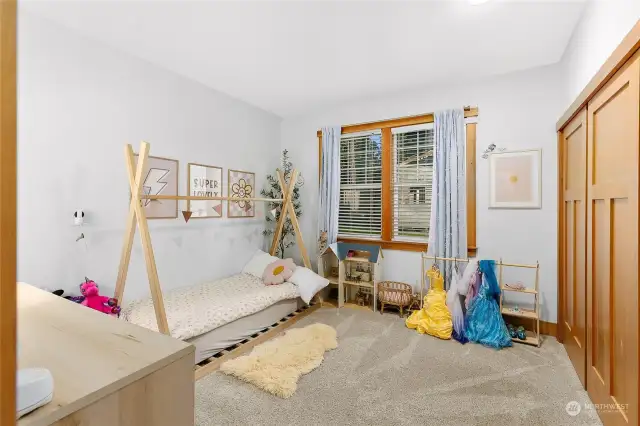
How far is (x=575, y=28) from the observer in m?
2.31

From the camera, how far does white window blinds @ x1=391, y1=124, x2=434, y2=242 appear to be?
3.55 m

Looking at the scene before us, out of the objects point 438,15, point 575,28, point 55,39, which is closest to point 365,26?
point 438,15

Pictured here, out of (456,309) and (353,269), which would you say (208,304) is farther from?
(456,309)

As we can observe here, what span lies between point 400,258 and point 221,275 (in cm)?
219

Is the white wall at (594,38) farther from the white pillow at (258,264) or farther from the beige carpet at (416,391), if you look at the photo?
the white pillow at (258,264)

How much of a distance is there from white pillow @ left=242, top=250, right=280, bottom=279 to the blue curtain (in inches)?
29.1

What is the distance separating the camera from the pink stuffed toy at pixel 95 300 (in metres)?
2.30

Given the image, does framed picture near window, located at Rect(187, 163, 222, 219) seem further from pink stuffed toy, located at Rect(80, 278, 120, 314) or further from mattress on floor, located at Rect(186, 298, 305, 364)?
mattress on floor, located at Rect(186, 298, 305, 364)

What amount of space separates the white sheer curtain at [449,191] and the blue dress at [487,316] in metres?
0.38

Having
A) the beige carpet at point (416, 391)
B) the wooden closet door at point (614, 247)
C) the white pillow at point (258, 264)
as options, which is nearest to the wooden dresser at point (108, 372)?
the beige carpet at point (416, 391)

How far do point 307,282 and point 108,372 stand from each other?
280cm

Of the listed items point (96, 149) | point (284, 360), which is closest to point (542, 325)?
point (284, 360)

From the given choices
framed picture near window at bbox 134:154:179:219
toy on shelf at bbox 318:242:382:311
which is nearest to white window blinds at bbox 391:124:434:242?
toy on shelf at bbox 318:242:382:311

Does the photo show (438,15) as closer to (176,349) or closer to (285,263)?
(176,349)
